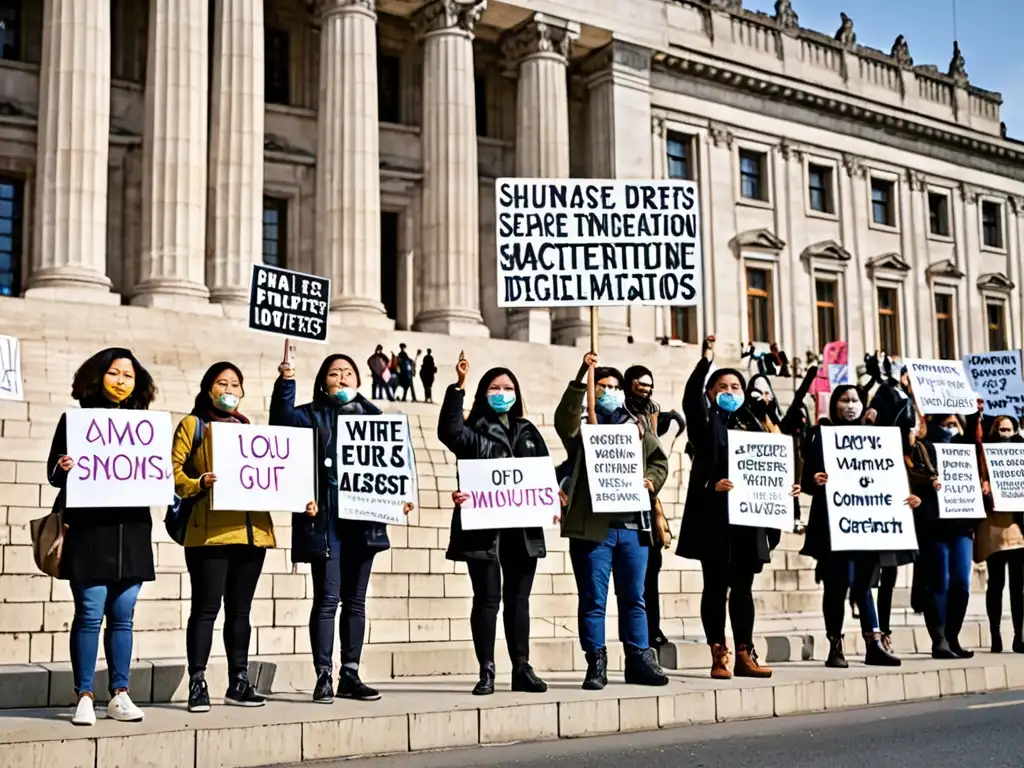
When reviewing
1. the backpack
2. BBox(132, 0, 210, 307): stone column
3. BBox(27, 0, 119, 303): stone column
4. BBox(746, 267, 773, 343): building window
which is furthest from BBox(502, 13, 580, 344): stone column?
the backpack

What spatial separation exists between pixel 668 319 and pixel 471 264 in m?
9.02

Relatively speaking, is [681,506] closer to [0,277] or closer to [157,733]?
[157,733]

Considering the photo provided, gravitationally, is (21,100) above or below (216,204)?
above

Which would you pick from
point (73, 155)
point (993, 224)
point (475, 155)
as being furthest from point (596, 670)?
point (993, 224)

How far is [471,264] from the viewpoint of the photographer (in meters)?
32.5

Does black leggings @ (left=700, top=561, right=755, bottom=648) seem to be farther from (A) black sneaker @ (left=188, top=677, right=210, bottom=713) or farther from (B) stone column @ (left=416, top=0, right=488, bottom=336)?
(B) stone column @ (left=416, top=0, right=488, bottom=336)

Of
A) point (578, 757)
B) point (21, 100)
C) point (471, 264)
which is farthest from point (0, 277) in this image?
point (578, 757)

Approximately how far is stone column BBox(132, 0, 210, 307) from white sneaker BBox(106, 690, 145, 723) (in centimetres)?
2025

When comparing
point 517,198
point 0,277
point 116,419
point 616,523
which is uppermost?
point 0,277

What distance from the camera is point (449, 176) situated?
32656 millimetres

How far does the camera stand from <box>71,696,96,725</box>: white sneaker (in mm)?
7230

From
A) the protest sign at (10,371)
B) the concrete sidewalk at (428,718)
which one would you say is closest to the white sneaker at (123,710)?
the concrete sidewalk at (428,718)

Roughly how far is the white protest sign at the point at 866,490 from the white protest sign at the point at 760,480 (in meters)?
0.61

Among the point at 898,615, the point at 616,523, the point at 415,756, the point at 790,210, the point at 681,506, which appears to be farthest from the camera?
the point at 790,210
